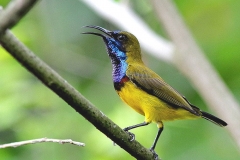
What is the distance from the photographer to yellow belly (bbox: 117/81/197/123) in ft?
14.2

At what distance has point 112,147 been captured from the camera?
5258 millimetres

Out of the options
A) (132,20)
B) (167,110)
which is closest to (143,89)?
(167,110)

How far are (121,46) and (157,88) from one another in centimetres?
63

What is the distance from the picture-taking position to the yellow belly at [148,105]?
4324 millimetres

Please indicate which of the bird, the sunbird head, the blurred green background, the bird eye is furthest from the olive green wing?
the blurred green background

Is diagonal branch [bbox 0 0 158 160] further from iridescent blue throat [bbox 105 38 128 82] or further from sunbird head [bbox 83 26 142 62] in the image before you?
sunbird head [bbox 83 26 142 62]

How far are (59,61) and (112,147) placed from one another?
2.74 m

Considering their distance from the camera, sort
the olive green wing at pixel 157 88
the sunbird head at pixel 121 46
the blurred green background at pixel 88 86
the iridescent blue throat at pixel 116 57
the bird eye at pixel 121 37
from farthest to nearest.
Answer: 1. the blurred green background at pixel 88 86
2. the bird eye at pixel 121 37
3. the sunbird head at pixel 121 46
4. the iridescent blue throat at pixel 116 57
5. the olive green wing at pixel 157 88

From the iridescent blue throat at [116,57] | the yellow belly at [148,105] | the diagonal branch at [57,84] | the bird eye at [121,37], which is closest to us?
the diagonal branch at [57,84]

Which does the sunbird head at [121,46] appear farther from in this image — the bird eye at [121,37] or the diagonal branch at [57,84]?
the diagonal branch at [57,84]

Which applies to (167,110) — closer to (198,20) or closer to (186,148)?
(186,148)

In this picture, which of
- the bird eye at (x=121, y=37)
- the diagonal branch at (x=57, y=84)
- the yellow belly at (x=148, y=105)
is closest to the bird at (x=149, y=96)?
the yellow belly at (x=148, y=105)

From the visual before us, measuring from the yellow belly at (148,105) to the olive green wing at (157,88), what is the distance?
4 centimetres

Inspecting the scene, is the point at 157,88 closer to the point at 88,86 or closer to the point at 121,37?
the point at 121,37
